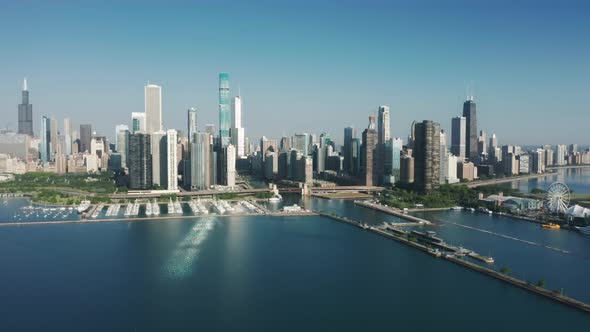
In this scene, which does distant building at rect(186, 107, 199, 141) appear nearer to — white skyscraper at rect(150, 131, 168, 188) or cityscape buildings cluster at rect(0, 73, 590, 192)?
cityscape buildings cluster at rect(0, 73, 590, 192)

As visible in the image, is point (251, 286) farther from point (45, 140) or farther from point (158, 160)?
point (45, 140)

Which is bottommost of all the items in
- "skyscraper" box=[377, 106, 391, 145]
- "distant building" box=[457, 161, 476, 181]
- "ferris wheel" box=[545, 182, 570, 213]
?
"ferris wheel" box=[545, 182, 570, 213]

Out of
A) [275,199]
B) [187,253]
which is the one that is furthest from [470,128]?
[187,253]

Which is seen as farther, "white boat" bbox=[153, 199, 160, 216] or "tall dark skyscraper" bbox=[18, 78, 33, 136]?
"tall dark skyscraper" bbox=[18, 78, 33, 136]

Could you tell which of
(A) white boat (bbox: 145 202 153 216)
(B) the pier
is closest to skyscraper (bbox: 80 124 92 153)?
(A) white boat (bbox: 145 202 153 216)

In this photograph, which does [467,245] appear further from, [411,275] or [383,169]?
[383,169]
